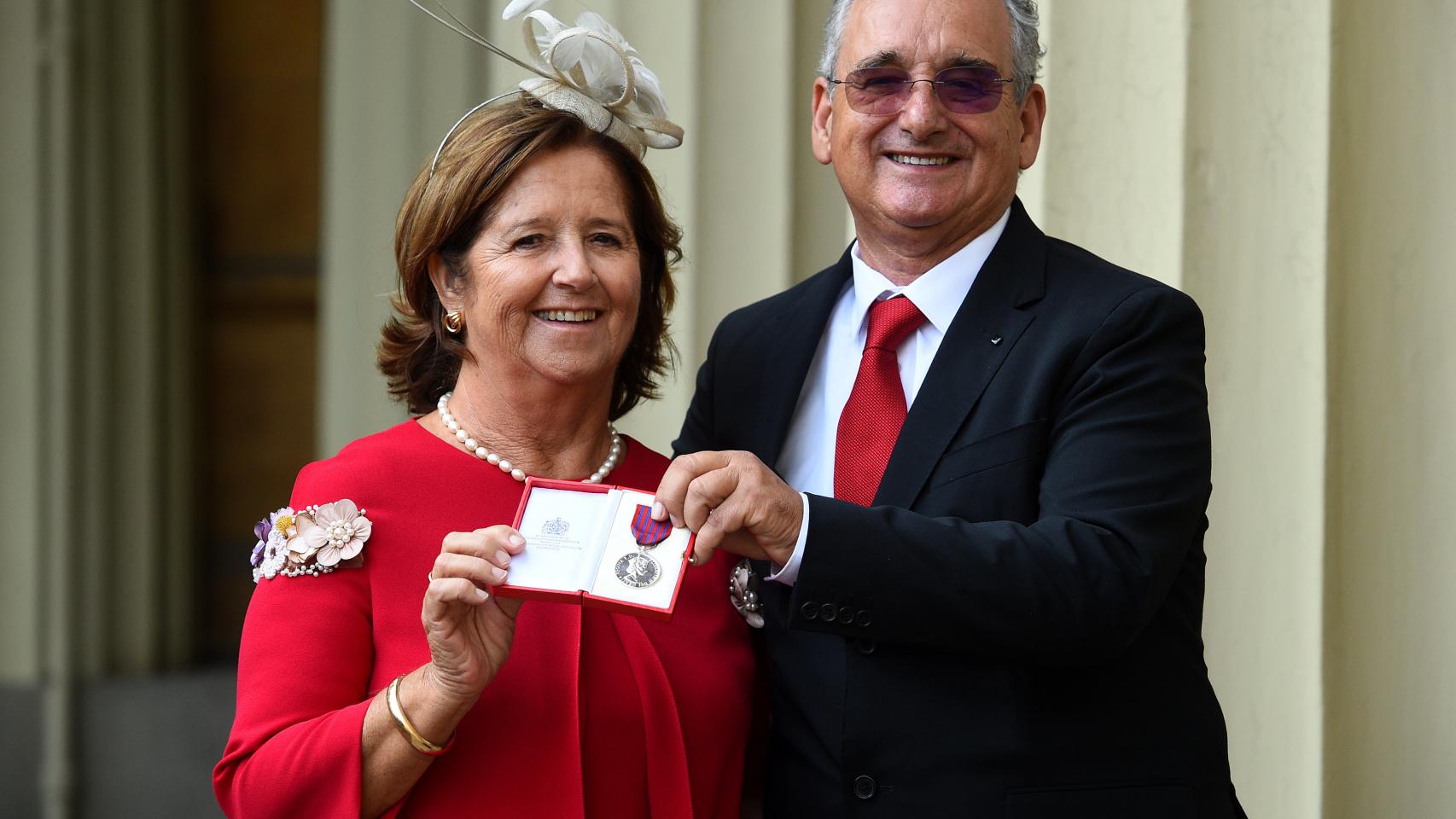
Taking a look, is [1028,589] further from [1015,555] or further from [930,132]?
[930,132]

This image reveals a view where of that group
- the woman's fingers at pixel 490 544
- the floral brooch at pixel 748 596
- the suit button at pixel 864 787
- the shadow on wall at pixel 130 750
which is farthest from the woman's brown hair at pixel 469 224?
the shadow on wall at pixel 130 750

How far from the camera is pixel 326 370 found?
12.9 ft

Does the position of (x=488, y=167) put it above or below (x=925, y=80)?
below

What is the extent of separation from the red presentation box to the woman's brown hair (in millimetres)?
561

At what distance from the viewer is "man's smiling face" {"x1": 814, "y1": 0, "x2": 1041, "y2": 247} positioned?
8.11ft

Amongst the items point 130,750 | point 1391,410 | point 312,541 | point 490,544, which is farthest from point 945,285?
point 130,750

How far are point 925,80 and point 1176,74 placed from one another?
3.60 feet

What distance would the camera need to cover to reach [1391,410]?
3.46 metres

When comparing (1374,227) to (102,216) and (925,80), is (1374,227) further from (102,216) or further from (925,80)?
(102,216)

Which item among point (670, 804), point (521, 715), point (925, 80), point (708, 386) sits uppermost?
point (925, 80)

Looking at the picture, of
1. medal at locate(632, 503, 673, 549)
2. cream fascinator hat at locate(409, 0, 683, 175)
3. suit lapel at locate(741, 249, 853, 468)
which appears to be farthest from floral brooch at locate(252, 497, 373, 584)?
suit lapel at locate(741, 249, 853, 468)

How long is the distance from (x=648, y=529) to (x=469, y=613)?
287mm

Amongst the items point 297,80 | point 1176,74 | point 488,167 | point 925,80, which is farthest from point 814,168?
point 297,80

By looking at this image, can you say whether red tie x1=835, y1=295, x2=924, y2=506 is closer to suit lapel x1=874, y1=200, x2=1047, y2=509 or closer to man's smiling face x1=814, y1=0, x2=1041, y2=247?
suit lapel x1=874, y1=200, x2=1047, y2=509
